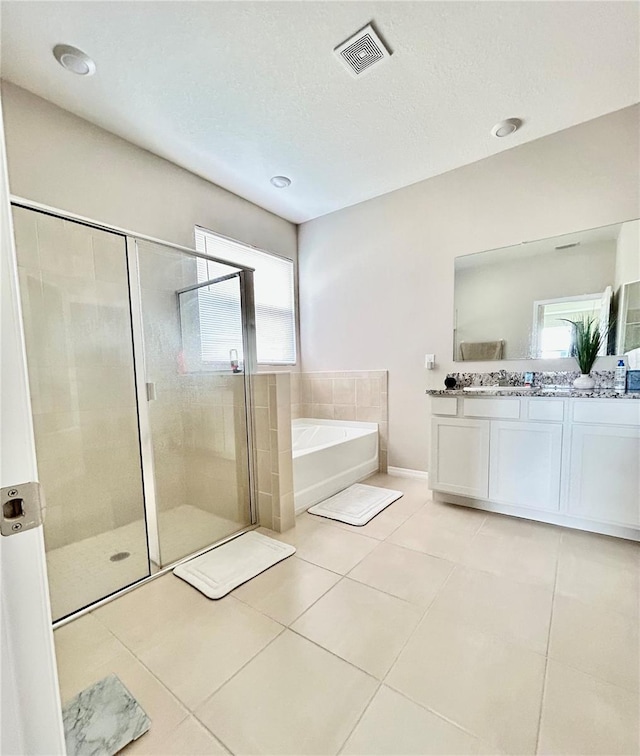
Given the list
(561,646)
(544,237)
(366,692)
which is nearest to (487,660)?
(561,646)

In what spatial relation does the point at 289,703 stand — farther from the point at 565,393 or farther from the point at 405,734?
the point at 565,393

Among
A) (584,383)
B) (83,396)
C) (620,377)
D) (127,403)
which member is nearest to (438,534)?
(584,383)

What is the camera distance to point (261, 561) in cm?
177

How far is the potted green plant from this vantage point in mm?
2168

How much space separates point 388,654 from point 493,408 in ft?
5.29

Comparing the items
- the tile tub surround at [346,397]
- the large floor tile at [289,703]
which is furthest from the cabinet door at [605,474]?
the large floor tile at [289,703]

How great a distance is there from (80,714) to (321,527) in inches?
53.8

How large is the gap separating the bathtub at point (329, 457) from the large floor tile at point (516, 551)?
110 centimetres

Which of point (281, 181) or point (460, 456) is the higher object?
point (281, 181)

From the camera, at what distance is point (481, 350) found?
2678mm

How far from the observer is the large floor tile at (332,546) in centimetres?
176

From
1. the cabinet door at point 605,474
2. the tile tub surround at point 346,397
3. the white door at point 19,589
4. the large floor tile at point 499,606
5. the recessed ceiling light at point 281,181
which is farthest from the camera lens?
the tile tub surround at point 346,397

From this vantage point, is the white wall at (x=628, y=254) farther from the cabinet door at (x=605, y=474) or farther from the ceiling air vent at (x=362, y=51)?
the ceiling air vent at (x=362, y=51)

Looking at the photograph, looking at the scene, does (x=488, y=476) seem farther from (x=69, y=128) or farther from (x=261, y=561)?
(x=69, y=128)
